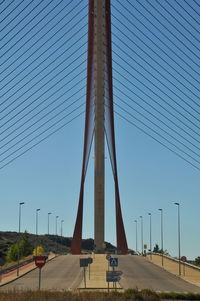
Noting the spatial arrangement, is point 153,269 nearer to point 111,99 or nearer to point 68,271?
point 68,271

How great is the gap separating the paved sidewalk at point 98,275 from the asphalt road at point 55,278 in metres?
0.81

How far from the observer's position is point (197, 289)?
44.8 metres

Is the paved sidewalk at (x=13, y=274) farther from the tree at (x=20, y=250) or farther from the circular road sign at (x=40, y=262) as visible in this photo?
the tree at (x=20, y=250)

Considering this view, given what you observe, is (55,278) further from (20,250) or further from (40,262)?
(20,250)

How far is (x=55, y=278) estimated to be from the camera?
53.4 metres

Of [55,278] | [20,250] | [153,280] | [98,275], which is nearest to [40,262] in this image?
[153,280]

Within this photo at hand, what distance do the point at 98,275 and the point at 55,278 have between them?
4.68m

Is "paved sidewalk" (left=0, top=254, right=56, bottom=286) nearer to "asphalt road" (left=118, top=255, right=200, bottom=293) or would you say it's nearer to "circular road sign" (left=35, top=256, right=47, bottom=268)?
"asphalt road" (left=118, top=255, right=200, bottom=293)

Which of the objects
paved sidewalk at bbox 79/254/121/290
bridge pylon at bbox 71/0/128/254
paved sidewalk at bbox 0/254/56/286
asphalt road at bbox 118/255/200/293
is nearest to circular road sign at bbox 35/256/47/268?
paved sidewalk at bbox 79/254/121/290

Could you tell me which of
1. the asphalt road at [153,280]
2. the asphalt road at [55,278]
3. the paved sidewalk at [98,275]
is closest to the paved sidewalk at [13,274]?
the asphalt road at [55,278]

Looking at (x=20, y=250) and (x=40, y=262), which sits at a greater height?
(x=20, y=250)

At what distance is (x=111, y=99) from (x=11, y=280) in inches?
980

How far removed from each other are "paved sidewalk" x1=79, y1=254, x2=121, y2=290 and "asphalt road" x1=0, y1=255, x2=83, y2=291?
32.0 inches

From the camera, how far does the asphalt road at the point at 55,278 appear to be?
147ft
